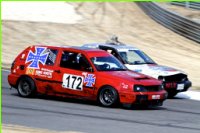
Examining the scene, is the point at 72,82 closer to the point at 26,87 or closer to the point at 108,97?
the point at 108,97

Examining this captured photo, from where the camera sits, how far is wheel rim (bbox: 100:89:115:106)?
1597 centimetres

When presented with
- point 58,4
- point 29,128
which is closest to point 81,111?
point 29,128

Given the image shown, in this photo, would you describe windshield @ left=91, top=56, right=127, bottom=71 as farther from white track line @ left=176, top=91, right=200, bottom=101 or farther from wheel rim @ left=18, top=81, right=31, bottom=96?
white track line @ left=176, top=91, right=200, bottom=101

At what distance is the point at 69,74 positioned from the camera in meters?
16.7

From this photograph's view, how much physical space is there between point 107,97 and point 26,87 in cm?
248

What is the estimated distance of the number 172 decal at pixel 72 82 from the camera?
16438 millimetres

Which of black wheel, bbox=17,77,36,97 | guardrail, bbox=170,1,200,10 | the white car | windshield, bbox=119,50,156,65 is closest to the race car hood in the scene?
the white car

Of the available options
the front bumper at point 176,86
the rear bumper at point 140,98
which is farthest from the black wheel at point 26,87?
the front bumper at point 176,86

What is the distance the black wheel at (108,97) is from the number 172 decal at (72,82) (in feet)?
2.01

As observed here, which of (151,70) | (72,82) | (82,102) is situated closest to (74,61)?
(72,82)

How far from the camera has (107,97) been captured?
1605cm

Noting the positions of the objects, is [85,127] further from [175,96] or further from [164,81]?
[175,96]

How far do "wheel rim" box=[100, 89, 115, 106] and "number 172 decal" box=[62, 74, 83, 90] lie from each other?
0.63 m

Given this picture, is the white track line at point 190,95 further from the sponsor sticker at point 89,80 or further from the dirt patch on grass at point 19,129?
the dirt patch on grass at point 19,129
